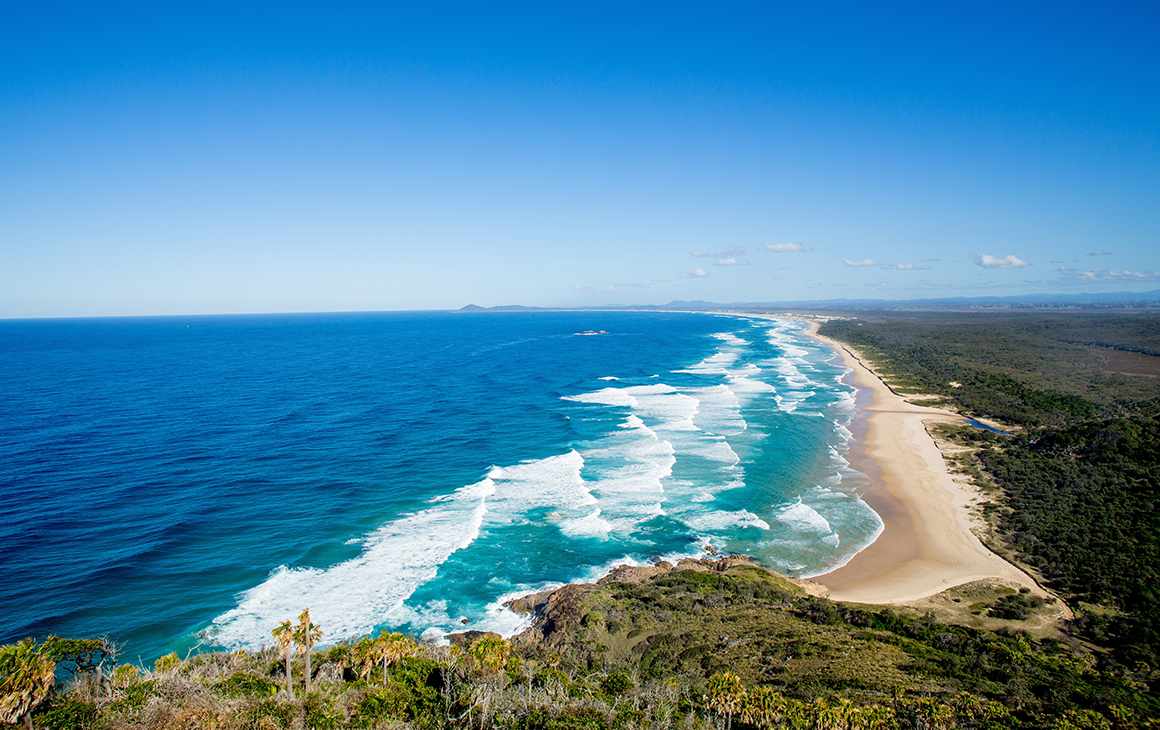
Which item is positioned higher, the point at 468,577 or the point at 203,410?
the point at 203,410

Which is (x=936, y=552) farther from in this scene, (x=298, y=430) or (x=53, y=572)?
(x=298, y=430)

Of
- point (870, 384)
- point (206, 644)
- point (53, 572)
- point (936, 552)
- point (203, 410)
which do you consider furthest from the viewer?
point (870, 384)

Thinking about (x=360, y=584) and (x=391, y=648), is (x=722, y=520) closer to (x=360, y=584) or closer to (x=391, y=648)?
(x=360, y=584)

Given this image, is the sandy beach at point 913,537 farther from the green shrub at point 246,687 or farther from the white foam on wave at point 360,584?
the green shrub at point 246,687

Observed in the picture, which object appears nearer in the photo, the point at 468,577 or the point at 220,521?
the point at 468,577

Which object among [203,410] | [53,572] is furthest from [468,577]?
[203,410]

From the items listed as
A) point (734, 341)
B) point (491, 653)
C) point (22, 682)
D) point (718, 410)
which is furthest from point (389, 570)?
point (734, 341)
